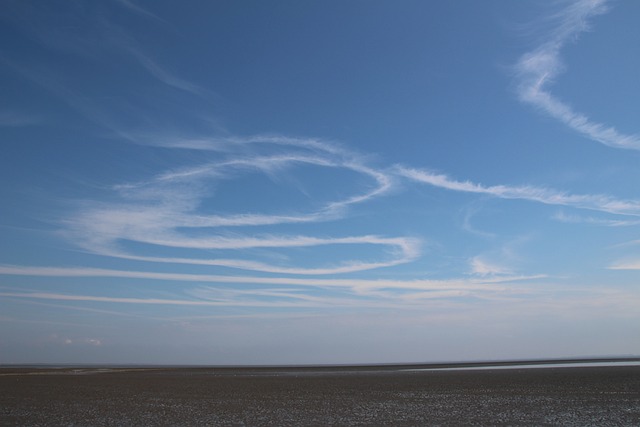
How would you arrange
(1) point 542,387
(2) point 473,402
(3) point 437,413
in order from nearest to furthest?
(3) point 437,413
(2) point 473,402
(1) point 542,387

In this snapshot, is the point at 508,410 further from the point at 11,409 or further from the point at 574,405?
the point at 11,409

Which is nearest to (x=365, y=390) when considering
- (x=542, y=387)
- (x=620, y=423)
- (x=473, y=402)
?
(x=473, y=402)

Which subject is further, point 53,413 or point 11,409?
point 11,409

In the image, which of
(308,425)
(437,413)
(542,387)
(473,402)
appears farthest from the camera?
(542,387)

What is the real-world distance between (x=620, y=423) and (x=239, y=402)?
23.9m

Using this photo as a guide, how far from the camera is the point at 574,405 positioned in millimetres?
30484

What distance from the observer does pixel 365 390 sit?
44.4 meters

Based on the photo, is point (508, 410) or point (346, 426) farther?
point (508, 410)

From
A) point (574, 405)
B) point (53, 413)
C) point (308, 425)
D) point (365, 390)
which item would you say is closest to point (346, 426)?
point (308, 425)

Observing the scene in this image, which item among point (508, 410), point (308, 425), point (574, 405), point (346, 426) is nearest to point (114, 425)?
point (308, 425)

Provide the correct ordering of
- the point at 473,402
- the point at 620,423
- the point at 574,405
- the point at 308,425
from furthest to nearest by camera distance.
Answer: the point at 473,402 < the point at 574,405 < the point at 308,425 < the point at 620,423

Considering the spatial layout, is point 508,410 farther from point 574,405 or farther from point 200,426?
point 200,426

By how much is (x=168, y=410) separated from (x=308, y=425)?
11.4 meters

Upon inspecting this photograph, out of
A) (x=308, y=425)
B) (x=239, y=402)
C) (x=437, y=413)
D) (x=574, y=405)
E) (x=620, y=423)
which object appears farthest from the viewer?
(x=239, y=402)
